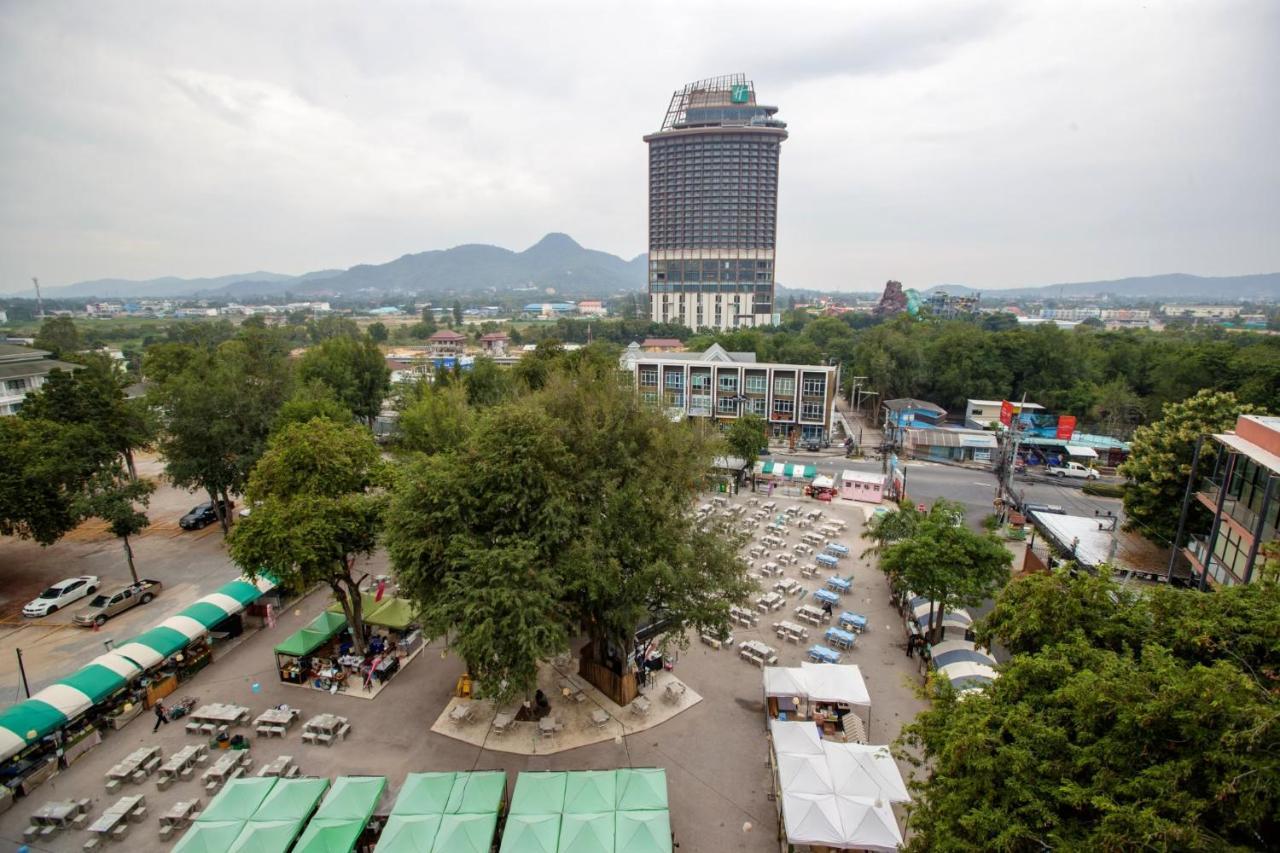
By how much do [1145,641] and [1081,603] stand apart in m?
0.93

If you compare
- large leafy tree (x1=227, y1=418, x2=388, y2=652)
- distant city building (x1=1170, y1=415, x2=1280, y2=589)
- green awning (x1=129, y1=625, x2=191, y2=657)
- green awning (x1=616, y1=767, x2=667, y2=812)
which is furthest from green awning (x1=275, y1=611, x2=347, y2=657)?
distant city building (x1=1170, y1=415, x2=1280, y2=589)

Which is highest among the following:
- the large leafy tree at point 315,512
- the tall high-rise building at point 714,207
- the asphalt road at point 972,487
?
the tall high-rise building at point 714,207

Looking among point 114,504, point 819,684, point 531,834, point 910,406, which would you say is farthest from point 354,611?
point 910,406

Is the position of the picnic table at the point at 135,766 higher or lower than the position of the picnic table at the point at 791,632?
higher

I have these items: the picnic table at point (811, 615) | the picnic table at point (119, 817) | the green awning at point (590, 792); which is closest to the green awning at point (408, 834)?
the green awning at point (590, 792)

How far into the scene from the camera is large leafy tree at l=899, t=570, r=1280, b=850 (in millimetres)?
5750

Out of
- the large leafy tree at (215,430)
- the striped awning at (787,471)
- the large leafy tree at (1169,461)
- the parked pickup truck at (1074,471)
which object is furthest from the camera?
the parked pickup truck at (1074,471)

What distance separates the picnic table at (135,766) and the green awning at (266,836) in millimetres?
4397

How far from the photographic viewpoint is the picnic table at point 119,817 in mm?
11156

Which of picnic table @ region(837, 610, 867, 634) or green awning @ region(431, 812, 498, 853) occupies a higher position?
green awning @ region(431, 812, 498, 853)

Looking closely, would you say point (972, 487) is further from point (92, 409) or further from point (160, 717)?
point (92, 409)

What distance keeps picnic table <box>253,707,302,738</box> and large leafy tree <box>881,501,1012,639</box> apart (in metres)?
16.0

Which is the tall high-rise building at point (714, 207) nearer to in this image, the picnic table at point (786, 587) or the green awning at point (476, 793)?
the picnic table at point (786, 587)

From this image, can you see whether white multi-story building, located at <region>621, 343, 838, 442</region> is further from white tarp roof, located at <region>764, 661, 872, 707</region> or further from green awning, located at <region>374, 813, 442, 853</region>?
green awning, located at <region>374, 813, 442, 853</region>
